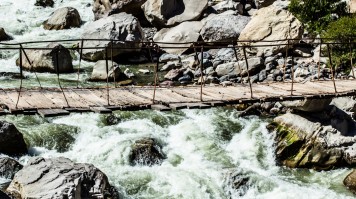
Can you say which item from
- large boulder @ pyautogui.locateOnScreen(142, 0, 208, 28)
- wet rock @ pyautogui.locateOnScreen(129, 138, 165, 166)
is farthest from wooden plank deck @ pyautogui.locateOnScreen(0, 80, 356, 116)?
large boulder @ pyautogui.locateOnScreen(142, 0, 208, 28)

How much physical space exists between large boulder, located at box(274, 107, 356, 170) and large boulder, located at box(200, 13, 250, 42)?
11.0m

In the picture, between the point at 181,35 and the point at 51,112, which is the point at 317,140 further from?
the point at 181,35

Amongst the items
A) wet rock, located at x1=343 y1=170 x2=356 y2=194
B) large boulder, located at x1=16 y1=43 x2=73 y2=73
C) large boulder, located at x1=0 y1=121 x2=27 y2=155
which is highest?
Answer: large boulder, located at x1=16 y1=43 x2=73 y2=73

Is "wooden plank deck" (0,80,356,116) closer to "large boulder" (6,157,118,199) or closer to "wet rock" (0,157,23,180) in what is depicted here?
"large boulder" (6,157,118,199)

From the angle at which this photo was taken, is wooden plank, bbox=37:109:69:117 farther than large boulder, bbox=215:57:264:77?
No

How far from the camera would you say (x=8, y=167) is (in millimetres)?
12195

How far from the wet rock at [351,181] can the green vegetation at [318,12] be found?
36.5ft

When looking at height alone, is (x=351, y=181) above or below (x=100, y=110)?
below

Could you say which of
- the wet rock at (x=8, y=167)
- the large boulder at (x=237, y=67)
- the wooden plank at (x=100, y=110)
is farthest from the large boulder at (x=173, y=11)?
the wooden plank at (x=100, y=110)

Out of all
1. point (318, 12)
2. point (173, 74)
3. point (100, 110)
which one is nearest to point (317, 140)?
point (100, 110)

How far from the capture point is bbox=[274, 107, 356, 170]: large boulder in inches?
548

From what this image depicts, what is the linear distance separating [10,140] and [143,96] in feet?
14.7

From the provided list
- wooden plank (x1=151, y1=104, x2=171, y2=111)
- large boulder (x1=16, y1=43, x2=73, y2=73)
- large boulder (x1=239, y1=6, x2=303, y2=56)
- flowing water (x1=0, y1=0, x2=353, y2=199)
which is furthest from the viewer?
large boulder (x1=239, y1=6, x2=303, y2=56)

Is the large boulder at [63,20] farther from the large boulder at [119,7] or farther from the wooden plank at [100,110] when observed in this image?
the wooden plank at [100,110]
